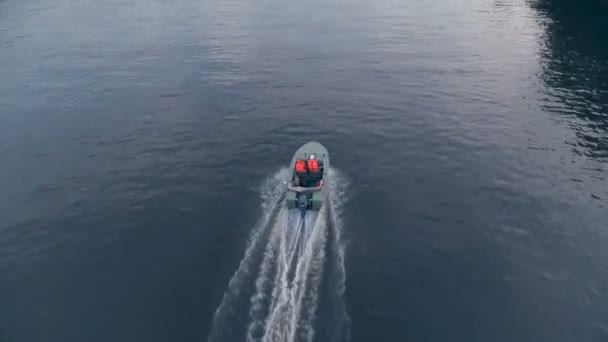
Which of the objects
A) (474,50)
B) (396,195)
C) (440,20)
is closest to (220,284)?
(396,195)

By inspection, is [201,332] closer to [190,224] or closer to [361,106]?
[190,224]

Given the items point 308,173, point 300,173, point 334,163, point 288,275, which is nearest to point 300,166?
point 300,173

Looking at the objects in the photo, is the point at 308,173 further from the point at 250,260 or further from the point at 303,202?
the point at 250,260

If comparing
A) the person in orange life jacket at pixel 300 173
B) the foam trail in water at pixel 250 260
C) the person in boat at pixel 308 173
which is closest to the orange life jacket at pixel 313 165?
the person in boat at pixel 308 173

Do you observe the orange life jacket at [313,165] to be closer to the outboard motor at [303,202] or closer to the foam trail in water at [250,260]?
the foam trail in water at [250,260]

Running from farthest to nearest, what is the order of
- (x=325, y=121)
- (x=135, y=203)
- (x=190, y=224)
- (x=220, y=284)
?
(x=325, y=121), (x=135, y=203), (x=190, y=224), (x=220, y=284)

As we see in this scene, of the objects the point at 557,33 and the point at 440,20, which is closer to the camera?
the point at 557,33
